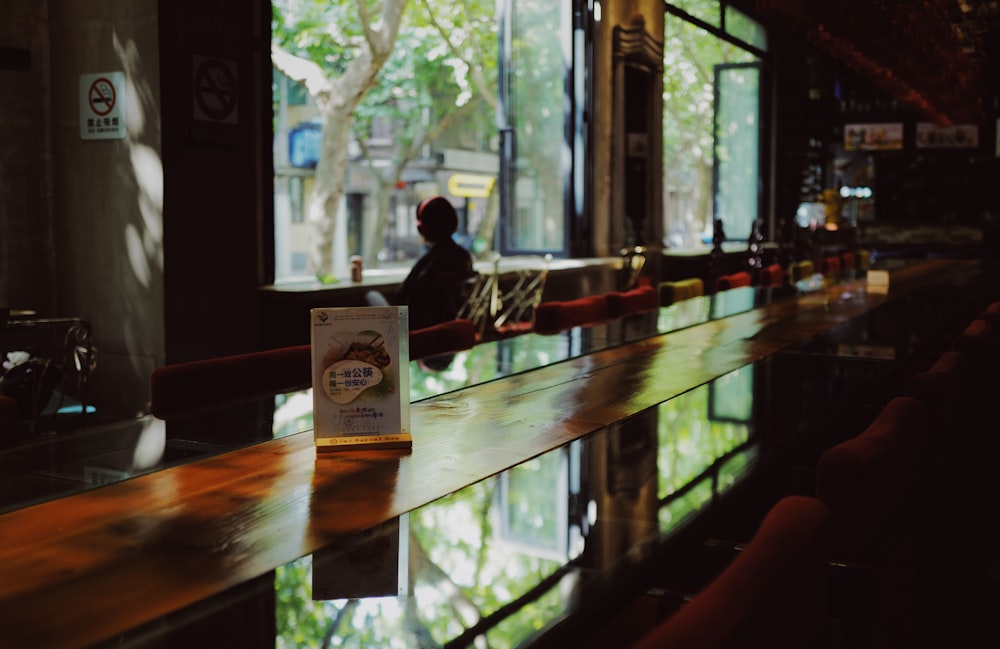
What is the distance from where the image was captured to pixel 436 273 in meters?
4.91

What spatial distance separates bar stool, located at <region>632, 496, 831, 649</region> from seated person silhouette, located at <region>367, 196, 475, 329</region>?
360 cm

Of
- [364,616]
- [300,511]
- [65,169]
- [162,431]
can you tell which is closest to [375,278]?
[65,169]

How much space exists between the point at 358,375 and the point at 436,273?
308cm

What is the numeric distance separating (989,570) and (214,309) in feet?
11.8

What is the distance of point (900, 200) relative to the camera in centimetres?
1681

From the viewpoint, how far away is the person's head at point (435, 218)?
469 cm

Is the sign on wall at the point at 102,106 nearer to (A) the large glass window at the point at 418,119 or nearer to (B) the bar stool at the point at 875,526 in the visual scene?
(A) the large glass window at the point at 418,119

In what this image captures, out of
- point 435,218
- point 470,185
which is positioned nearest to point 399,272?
point 435,218

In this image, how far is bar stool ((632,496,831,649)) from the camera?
2.81 ft

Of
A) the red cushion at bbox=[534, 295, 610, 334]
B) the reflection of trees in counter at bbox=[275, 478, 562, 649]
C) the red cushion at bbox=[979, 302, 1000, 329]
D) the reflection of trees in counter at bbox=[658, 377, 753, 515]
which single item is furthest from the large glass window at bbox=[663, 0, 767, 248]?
the reflection of trees in counter at bbox=[275, 478, 562, 649]

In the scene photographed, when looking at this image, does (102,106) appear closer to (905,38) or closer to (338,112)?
(905,38)

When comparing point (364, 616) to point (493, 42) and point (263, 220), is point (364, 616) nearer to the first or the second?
point (263, 220)

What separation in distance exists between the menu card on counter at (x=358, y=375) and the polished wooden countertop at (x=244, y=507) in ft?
0.15

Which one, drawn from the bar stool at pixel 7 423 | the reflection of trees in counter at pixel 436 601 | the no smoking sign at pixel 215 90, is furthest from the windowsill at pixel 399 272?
the reflection of trees in counter at pixel 436 601
